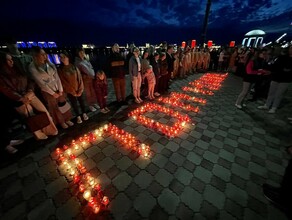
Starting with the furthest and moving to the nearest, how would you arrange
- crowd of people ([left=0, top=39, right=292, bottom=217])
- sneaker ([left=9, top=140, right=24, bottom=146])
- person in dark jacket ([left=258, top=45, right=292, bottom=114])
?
person in dark jacket ([left=258, top=45, right=292, bottom=114]) < sneaker ([left=9, top=140, right=24, bottom=146]) < crowd of people ([left=0, top=39, right=292, bottom=217])

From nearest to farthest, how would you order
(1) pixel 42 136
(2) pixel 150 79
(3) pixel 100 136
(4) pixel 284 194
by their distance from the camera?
(4) pixel 284 194
(1) pixel 42 136
(3) pixel 100 136
(2) pixel 150 79

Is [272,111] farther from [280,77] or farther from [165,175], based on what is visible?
[165,175]

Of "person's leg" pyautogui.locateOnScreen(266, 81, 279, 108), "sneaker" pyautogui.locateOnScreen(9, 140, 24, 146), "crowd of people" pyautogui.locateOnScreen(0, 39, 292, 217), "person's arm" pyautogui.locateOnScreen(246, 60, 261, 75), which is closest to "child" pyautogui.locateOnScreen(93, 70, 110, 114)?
"crowd of people" pyautogui.locateOnScreen(0, 39, 292, 217)

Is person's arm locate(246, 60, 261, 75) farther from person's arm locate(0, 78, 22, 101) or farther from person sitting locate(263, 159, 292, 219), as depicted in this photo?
person's arm locate(0, 78, 22, 101)

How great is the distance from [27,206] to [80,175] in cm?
97

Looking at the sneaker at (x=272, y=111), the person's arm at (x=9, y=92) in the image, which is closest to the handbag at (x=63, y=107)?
the person's arm at (x=9, y=92)

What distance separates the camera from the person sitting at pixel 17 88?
11.2 ft

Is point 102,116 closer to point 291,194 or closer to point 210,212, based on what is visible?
point 210,212

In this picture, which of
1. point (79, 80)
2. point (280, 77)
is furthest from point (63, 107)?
point (280, 77)

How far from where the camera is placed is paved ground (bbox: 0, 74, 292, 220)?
250 centimetres

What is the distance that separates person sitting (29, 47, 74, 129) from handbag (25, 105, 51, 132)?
59 centimetres

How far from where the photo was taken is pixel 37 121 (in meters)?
3.92

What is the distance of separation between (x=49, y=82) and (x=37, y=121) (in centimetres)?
119

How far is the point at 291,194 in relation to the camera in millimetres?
2395
